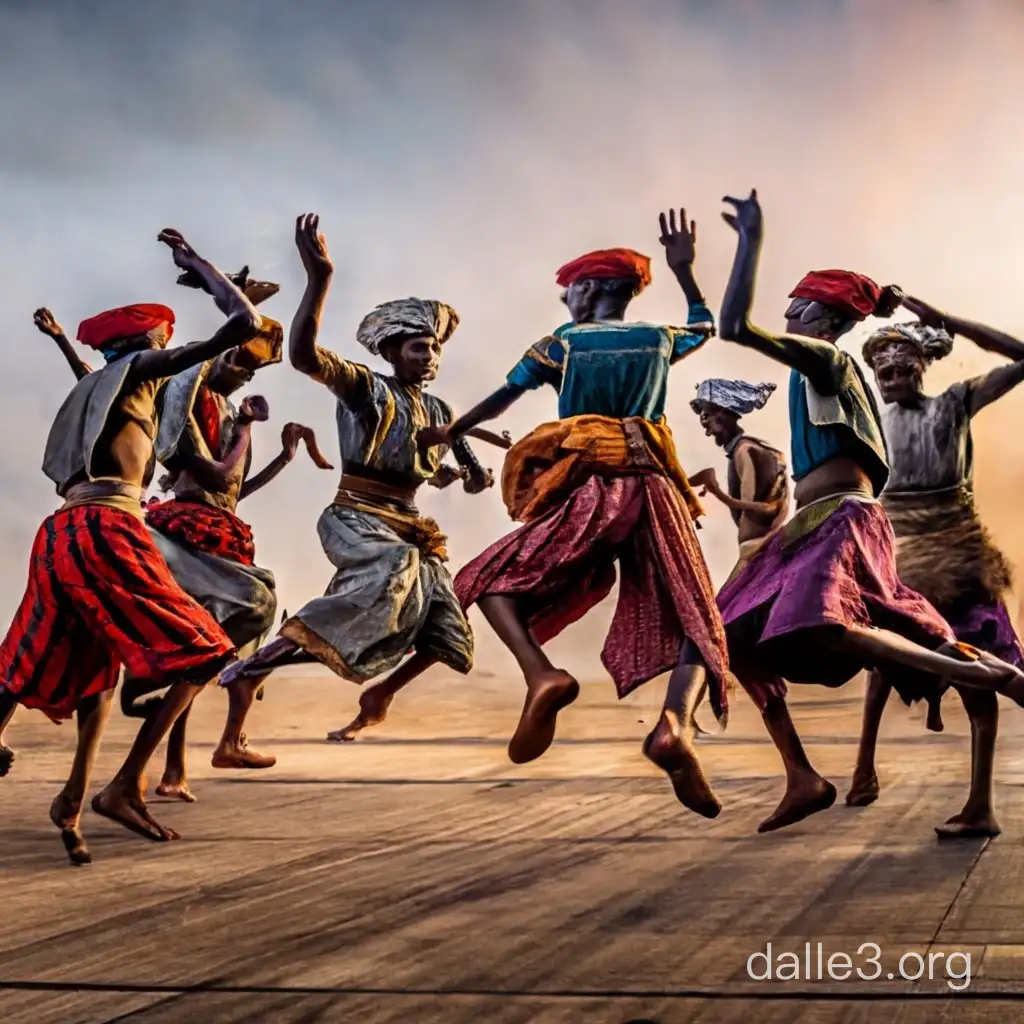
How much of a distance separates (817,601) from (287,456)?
10.1ft

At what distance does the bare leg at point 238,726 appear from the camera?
20.1ft

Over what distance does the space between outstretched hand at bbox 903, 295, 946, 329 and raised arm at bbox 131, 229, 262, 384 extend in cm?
216

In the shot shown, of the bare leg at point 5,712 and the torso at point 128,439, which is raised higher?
the torso at point 128,439

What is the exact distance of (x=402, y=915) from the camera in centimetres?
374

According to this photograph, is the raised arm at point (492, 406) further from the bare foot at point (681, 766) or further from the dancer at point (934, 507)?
the dancer at point (934, 507)

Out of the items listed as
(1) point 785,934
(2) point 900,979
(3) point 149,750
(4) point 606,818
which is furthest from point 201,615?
(2) point 900,979

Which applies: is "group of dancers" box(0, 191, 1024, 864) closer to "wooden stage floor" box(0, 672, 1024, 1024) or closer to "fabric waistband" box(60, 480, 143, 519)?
"fabric waistband" box(60, 480, 143, 519)

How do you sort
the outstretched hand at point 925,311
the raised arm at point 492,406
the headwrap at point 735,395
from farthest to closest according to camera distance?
the headwrap at point 735,395 → the outstretched hand at point 925,311 → the raised arm at point 492,406

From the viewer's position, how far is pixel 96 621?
4547mm

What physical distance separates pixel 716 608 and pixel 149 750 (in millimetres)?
2012

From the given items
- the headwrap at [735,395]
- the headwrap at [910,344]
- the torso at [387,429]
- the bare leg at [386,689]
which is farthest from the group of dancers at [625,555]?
the headwrap at [735,395]

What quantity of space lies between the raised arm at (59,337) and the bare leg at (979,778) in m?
3.38

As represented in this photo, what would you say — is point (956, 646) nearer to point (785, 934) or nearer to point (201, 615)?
point (785, 934)

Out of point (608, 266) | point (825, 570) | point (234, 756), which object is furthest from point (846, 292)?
point (234, 756)
